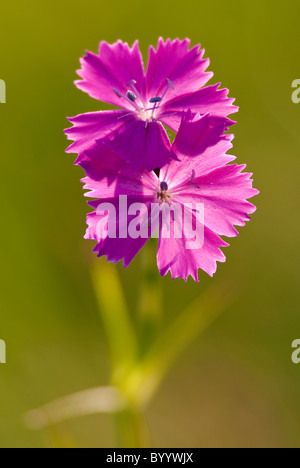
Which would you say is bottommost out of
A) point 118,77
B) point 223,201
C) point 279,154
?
point 223,201

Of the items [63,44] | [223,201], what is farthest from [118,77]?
[63,44]

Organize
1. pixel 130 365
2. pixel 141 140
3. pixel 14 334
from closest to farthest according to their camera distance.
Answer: pixel 141 140
pixel 130 365
pixel 14 334

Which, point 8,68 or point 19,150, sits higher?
point 8,68

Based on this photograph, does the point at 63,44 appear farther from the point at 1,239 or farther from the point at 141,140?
the point at 141,140
